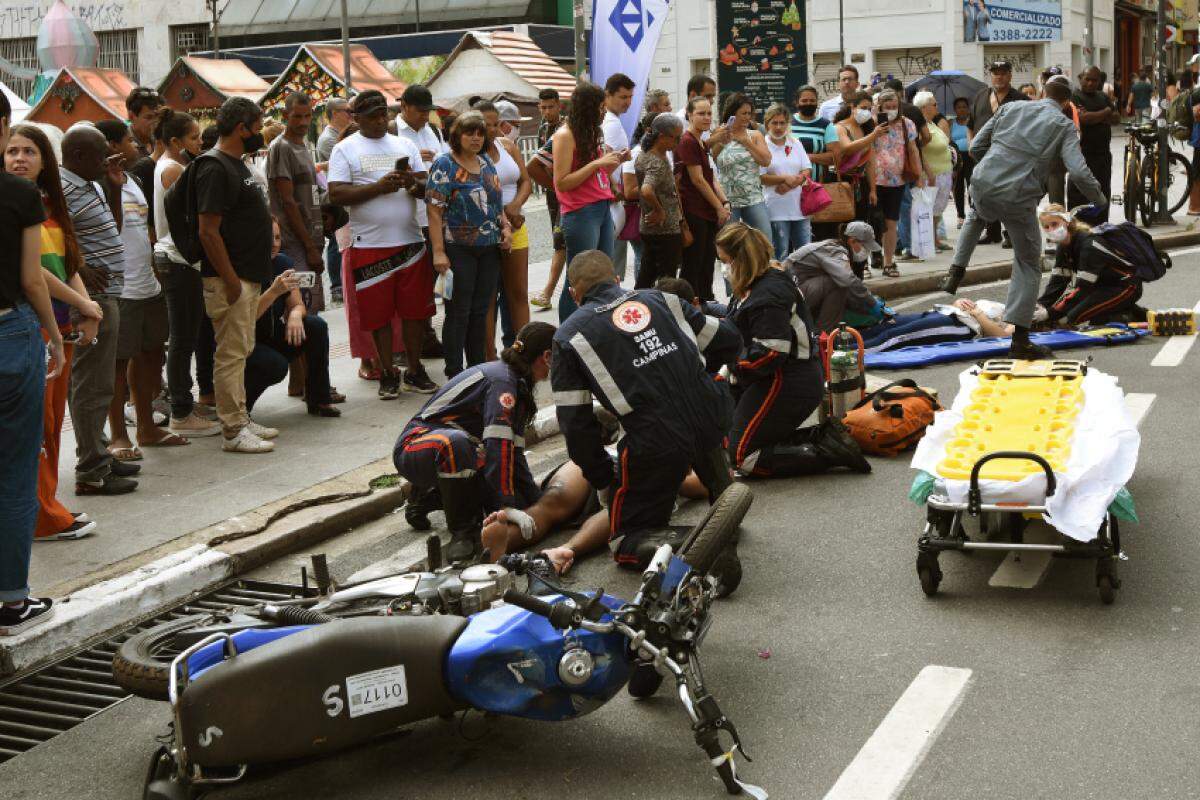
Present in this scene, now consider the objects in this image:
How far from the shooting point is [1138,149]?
17359mm

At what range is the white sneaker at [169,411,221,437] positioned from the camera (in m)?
9.06

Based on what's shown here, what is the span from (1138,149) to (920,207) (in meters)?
3.53

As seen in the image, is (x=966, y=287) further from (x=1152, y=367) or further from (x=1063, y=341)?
(x=1152, y=367)

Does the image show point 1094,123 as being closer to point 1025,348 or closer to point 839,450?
point 1025,348

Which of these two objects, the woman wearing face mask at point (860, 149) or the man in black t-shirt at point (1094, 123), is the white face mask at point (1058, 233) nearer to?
the woman wearing face mask at point (860, 149)

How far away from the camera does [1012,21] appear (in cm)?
4388

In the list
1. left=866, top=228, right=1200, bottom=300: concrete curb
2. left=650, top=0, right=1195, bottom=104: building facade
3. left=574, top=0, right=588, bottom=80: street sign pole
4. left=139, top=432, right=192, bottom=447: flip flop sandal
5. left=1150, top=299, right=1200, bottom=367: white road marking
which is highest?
left=650, top=0, right=1195, bottom=104: building facade

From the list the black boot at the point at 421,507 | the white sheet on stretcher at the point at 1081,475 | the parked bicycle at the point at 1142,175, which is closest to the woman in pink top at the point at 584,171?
the black boot at the point at 421,507

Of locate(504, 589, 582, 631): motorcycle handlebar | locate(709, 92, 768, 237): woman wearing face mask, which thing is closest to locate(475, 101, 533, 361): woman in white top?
locate(709, 92, 768, 237): woman wearing face mask

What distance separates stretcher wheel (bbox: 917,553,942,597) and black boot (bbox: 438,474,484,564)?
1.96 m

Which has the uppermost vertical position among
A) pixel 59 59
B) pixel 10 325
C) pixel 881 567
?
pixel 59 59

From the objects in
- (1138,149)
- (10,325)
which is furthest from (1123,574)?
(1138,149)

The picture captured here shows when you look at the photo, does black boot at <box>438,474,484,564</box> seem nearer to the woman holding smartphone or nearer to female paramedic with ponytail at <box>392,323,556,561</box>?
female paramedic with ponytail at <box>392,323,556,561</box>

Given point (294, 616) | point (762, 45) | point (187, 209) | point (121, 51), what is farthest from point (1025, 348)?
point (121, 51)
